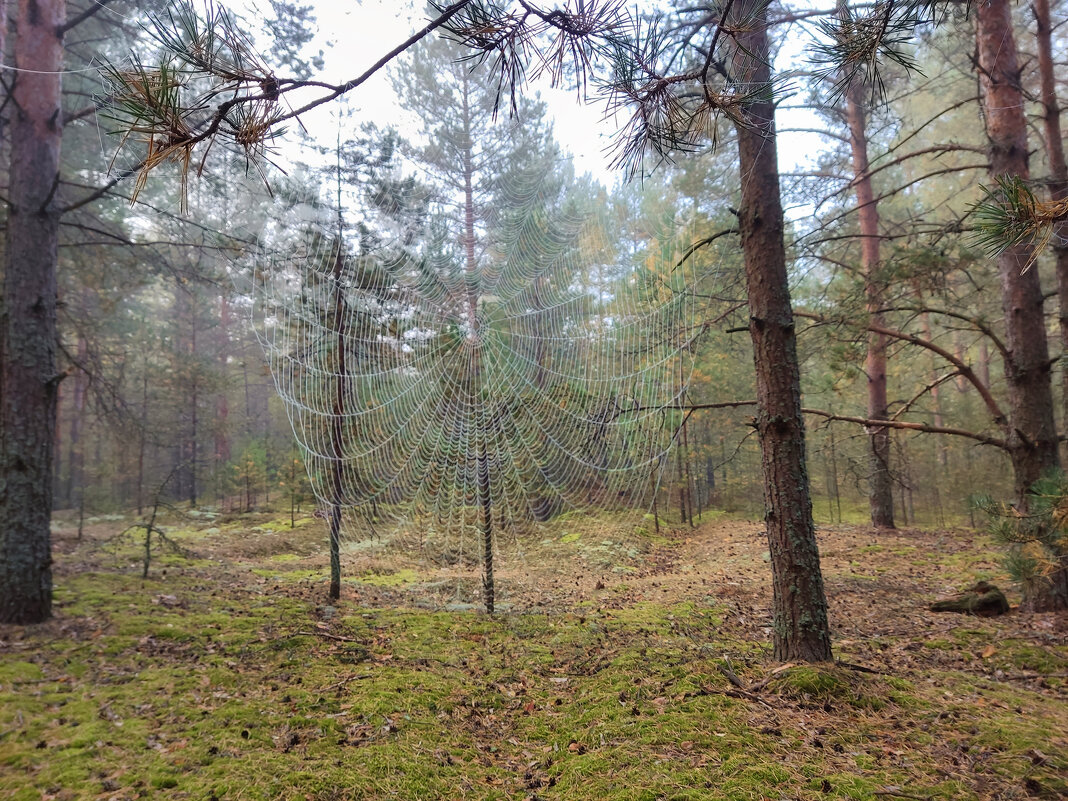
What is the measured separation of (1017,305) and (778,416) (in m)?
3.26

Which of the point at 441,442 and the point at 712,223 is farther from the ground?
the point at 712,223

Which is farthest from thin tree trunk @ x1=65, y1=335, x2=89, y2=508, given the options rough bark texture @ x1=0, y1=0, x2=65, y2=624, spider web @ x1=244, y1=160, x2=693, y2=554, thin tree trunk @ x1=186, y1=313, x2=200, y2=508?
spider web @ x1=244, y1=160, x2=693, y2=554

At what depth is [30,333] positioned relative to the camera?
177 inches

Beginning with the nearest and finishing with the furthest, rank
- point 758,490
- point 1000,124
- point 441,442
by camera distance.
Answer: point 1000,124 → point 441,442 → point 758,490

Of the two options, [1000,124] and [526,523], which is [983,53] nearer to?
[1000,124]

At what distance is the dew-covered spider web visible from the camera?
187 inches

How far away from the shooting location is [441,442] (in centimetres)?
579

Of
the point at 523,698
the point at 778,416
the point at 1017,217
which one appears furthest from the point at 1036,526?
the point at 523,698

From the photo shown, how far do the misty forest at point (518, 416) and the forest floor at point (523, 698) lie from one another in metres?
0.03

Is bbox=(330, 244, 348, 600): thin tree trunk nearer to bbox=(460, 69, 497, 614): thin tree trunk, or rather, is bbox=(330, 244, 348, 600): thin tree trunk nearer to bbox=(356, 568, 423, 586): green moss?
bbox=(460, 69, 497, 614): thin tree trunk

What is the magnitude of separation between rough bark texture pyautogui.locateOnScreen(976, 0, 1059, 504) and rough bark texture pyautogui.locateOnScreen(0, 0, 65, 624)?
26.7 ft

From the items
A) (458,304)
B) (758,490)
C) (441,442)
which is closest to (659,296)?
(458,304)

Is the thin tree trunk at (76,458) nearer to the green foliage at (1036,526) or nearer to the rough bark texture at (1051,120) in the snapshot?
the green foliage at (1036,526)

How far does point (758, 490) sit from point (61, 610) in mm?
15258
